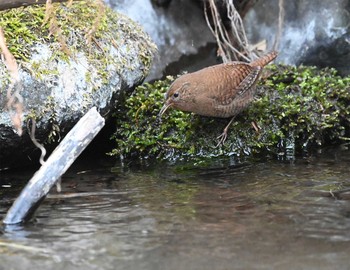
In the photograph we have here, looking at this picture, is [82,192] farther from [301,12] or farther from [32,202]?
[301,12]

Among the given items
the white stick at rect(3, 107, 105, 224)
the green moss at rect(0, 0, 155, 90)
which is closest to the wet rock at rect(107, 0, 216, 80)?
the green moss at rect(0, 0, 155, 90)

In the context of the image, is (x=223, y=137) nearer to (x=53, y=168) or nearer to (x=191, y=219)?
(x=191, y=219)

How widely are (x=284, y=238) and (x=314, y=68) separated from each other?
423 centimetres

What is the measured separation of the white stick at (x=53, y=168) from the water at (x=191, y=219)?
0.37ft

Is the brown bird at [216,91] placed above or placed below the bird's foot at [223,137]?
above

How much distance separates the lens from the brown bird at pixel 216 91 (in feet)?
19.4

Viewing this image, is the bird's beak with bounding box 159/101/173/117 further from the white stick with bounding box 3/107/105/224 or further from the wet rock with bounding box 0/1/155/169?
the white stick with bounding box 3/107/105/224

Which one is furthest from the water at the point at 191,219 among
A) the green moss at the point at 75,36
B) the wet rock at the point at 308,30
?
the wet rock at the point at 308,30

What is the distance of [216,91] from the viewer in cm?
602

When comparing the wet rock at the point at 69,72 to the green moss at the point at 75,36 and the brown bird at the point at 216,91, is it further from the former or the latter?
the brown bird at the point at 216,91

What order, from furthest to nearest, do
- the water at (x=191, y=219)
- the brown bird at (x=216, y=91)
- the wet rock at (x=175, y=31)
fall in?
1. the wet rock at (x=175, y=31)
2. the brown bird at (x=216, y=91)
3. the water at (x=191, y=219)

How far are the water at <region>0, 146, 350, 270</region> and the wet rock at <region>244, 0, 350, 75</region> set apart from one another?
260 cm

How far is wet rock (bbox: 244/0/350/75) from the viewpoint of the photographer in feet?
26.9

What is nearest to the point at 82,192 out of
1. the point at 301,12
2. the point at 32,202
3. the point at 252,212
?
the point at 32,202
